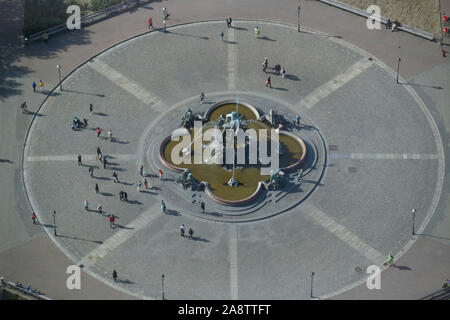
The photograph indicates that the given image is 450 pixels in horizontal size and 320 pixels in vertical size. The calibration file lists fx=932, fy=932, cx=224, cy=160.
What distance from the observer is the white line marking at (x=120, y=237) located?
12238cm

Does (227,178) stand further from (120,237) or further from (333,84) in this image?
(333,84)

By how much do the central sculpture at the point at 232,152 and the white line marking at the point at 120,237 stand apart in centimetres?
642

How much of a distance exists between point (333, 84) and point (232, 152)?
72.5 feet

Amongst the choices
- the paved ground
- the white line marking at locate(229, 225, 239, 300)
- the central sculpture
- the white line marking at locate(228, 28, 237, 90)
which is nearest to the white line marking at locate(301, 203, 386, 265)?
the paved ground

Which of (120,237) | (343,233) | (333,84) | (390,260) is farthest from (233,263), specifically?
(333,84)

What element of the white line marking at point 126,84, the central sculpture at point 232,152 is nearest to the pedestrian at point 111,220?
the central sculpture at point 232,152

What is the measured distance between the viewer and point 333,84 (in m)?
144

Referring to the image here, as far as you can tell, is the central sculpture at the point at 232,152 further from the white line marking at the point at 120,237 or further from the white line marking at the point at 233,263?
the white line marking at the point at 120,237

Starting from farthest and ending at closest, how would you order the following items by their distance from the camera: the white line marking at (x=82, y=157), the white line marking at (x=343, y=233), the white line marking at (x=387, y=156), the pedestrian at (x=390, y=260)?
1. the white line marking at (x=82, y=157)
2. the white line marking at (x=387, y=156)
3. the white line marking at (x=343, y=233)
4. the pedestrian at (x=390, y=260)

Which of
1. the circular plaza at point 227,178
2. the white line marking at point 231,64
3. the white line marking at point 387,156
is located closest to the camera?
the circular plaza at point 227,178

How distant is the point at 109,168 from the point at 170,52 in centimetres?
2612

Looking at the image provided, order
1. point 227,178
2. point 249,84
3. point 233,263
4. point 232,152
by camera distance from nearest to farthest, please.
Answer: point 233,263, point 227,178, point 232,152, point 249,84

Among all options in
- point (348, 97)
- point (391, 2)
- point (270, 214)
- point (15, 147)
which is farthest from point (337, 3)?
point (15, 147)

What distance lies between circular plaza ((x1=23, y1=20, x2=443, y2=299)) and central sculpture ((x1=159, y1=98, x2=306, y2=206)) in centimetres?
118
